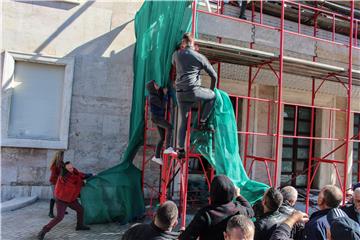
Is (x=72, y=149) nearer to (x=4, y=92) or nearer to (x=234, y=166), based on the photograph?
(x=4, y=92)

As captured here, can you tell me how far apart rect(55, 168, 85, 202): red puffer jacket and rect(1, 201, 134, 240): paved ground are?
21.2 inches

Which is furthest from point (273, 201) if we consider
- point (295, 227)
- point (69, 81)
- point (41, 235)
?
point (69, 81)

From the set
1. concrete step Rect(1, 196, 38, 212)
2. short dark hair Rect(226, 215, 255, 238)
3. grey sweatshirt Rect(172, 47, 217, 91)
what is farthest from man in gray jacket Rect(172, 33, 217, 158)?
concrete step Rect(1, 196, 38, 212)

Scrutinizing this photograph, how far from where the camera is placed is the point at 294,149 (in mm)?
9297

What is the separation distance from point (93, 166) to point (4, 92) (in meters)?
2.31

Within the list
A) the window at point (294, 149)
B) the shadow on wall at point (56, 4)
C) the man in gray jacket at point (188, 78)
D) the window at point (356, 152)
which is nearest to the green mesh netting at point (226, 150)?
the man in gray jacket at point (188, 78)

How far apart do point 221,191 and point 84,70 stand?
5389 mm

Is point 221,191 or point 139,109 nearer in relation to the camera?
point 221,191

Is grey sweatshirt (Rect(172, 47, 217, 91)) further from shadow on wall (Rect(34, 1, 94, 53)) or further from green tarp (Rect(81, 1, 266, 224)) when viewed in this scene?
shadow on wall (Rect(34, 1, 94, 53))

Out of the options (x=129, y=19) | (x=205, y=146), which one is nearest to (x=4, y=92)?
A: (x=129, y=19)

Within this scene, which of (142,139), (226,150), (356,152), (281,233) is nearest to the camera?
(281,233)

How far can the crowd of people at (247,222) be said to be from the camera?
7.18ft

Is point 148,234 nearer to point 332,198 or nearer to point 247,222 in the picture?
point 247,222

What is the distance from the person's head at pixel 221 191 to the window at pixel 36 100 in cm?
508
